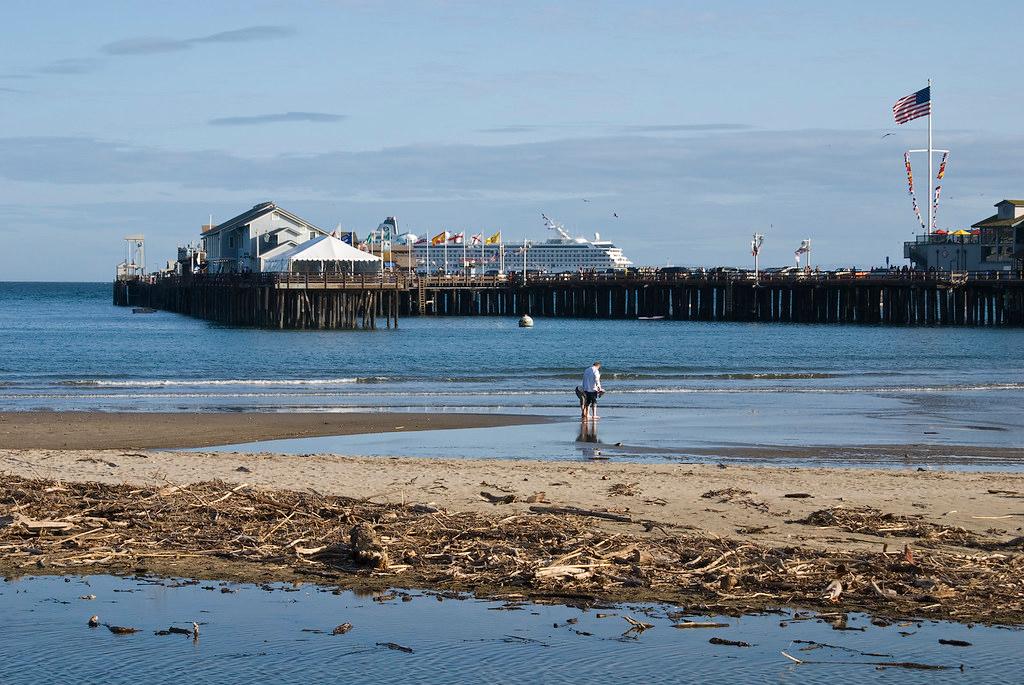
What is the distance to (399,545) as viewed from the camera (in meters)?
9.53

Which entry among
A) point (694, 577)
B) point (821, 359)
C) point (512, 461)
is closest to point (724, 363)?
point (821, 359)

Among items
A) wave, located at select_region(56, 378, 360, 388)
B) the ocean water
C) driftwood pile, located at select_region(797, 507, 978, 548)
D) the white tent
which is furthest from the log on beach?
the white tent

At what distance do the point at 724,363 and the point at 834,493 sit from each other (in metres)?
31.9

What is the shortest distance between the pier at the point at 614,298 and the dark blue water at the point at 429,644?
186 ft

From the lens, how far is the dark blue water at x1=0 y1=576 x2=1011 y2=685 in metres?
6.93

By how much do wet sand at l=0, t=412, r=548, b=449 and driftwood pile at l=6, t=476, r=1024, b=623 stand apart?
8699mm

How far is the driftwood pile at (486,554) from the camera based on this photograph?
8414 mm

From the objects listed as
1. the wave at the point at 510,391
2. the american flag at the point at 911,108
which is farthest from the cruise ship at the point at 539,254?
the wave at the point at 510,391

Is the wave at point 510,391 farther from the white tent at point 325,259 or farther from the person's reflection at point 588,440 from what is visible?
the white tent at point 325,259

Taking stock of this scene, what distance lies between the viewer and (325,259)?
6812 cm

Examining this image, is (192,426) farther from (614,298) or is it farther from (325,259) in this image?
(614,298)

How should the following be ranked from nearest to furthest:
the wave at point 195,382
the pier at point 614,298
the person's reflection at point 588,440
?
the person's reflection at point 588,440, the wave at point 195,382, the pier at point 614,298

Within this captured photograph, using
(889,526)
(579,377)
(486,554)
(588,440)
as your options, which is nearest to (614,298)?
(579,377)

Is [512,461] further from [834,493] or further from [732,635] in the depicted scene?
[732,635]
